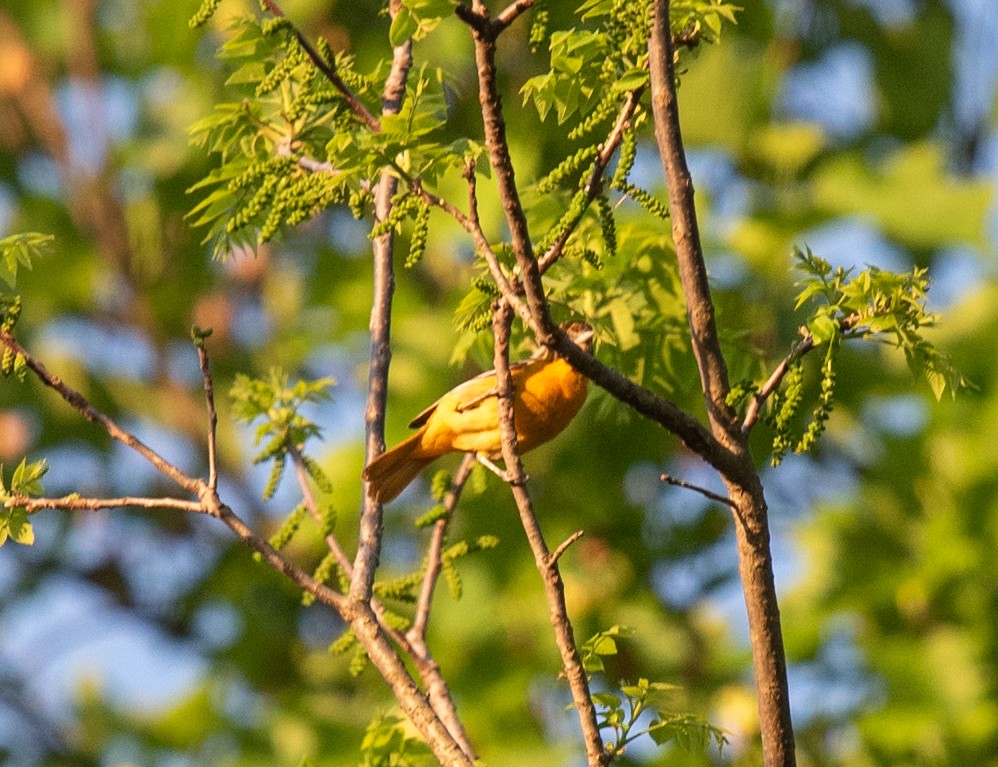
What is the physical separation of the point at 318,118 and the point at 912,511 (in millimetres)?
4910

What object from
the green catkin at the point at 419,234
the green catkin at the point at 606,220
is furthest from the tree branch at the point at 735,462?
the green catkin at the point at 419,234

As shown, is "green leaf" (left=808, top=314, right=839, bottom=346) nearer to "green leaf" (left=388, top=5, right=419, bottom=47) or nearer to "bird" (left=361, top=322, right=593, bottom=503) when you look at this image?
"green leaf" (left=388, top=5, right=419, bottom=47)

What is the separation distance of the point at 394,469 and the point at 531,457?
2876mm

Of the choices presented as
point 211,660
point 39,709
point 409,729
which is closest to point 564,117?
point 409,729

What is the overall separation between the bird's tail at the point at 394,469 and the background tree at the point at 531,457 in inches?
37.6

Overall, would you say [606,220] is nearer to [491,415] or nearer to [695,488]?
[695,488]

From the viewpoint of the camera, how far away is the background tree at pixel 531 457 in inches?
251

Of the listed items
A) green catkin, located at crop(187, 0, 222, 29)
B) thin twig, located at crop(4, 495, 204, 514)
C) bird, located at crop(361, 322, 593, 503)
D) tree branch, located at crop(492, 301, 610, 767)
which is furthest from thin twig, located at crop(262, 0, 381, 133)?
bird, located at crop(361, 322, 593, 503)

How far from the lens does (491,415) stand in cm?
388

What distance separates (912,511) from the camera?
724 centimetres

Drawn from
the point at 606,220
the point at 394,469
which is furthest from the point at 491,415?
the point at 606,220

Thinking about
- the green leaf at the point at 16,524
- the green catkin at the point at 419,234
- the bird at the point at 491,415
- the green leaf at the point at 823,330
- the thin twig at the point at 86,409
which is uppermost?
the bird at the point at 491,415

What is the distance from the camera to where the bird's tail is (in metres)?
3.34

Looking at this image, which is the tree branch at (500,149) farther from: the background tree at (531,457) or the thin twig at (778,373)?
the background tree at (531,457)
